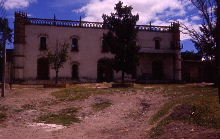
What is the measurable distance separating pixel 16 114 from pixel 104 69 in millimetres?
22659

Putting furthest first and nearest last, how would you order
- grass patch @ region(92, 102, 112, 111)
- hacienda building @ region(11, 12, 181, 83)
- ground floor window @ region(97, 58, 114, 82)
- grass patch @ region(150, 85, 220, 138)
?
1. ground floor window @ region(97, 58, 114, 82)
2. hacienda building @ region(11, 12, 181, 83)
3. grass patch @ region(92, 102, 112, 111)
4. grass patch @ region(150, 85, 220, 138)

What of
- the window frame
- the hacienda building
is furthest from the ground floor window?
the window frame

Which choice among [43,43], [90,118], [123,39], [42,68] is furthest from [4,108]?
[43,43]

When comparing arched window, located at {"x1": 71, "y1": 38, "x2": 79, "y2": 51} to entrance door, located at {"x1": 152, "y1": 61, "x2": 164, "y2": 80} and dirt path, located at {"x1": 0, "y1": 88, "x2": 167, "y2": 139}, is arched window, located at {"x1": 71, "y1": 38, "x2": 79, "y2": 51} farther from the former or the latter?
dirt path, located at {"x1": 0, "y1": 88, "x2": 167, "y2": 139}

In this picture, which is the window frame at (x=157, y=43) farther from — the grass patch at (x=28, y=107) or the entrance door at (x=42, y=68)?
the grass patch at (x=28, y=107)

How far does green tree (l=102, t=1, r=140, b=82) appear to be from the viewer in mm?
29844

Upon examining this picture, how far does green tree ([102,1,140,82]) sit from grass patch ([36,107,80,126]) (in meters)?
12.3

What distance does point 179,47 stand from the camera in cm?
4153

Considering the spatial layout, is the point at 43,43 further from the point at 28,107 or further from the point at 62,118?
the point at 62,118

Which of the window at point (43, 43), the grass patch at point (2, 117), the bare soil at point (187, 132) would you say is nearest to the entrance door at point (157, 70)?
the window at point (43, 43)

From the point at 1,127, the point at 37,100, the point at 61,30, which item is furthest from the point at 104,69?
the point at 1,127

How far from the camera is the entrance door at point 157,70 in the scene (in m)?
41.1

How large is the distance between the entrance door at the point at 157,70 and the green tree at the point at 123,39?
11295 mm

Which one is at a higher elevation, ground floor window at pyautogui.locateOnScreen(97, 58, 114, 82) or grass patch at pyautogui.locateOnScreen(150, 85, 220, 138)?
ground floor window at pyautogui.locateOnScreen(97, 58, 114, 82)
